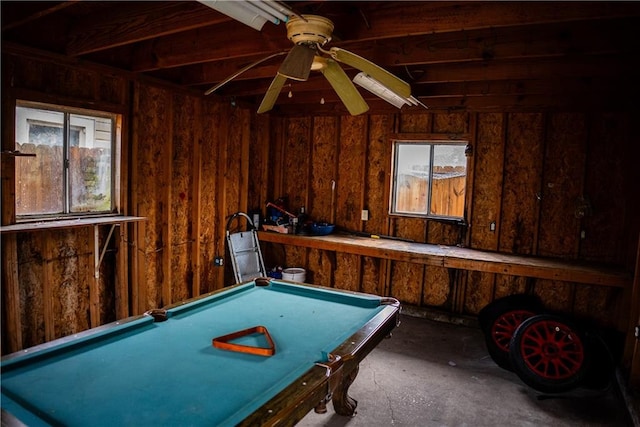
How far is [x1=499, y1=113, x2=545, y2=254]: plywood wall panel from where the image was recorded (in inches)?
185

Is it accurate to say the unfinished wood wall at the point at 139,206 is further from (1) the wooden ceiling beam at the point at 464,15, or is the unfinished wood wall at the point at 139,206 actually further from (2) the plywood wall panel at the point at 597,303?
(2) the plywood wall panel at the point at 597,303

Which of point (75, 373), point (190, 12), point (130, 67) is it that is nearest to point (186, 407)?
point (75, 373)

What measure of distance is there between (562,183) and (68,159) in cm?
501

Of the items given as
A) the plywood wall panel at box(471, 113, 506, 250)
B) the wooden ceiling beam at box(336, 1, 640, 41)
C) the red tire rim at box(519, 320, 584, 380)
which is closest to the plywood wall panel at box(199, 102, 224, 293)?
the wooden ceiling beam at box(336, 1, 640, 41)

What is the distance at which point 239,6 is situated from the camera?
1.94m

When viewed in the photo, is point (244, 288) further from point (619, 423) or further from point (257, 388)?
point (619, 423)

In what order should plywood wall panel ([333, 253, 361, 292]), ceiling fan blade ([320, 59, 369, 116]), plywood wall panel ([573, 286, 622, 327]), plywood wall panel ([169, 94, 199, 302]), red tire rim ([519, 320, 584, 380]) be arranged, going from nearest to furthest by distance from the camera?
ceiling fan blade ([320, 59, 369, 116])
red tire rim ([519, 320, 584, 380])
plywood wall panel ([573, 286, 622, 327])
plywood wall panel ([169, 94, 199, 302])
plywood wall panel ([333, 253, 361, 292])

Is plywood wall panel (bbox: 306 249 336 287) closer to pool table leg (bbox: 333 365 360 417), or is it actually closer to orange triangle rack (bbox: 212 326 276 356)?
pool table leg (bbox: 333 365 360 417)

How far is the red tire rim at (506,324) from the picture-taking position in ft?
13.5

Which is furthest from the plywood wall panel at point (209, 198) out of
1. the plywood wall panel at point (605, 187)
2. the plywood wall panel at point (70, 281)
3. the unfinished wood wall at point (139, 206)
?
the plywood wall panel at point (605, 187)

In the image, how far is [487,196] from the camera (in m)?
4.95

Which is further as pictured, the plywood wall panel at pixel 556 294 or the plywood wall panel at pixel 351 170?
the plywood wall panel at pixel 351 170

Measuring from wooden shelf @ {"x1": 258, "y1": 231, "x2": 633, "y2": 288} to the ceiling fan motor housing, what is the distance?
3.00m

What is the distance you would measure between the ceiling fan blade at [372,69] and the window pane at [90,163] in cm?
268
